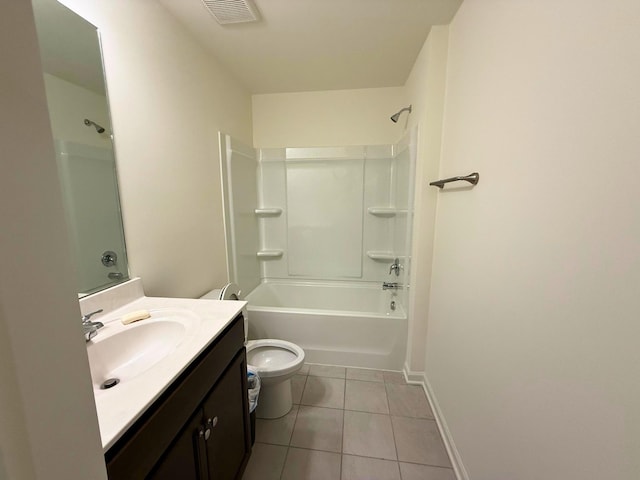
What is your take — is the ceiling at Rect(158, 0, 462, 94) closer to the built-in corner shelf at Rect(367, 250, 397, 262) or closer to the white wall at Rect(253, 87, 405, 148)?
the white wall at Rect(253, 87, 405, 148)

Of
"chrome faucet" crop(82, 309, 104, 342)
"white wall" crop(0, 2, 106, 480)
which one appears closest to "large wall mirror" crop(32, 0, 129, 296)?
"chrome faucet" crop(82, 309, 104, 342)

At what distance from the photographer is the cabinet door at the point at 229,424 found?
923 millimetres

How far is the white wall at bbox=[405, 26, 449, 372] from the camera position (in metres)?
1.62

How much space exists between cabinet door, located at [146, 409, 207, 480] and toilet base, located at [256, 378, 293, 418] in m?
0.77

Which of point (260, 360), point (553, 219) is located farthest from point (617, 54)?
point (260, 360)

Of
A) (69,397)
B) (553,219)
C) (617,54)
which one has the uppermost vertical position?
(617,54)

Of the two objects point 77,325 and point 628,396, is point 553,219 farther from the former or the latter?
point 77,325

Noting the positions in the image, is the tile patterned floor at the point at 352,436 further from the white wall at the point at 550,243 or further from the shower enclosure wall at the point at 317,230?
the shower enclosure wall at the point at 317,230

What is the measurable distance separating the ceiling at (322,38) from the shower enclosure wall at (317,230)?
0.60 m

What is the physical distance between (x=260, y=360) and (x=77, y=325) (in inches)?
62.7

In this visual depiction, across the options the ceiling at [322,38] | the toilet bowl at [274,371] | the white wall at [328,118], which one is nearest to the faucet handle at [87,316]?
the toilet bowl at [274,371]

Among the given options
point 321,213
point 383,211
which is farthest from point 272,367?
point 383,211

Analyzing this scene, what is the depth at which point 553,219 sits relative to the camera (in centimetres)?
75

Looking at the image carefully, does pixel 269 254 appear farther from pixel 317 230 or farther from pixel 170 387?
pixel 170 387
